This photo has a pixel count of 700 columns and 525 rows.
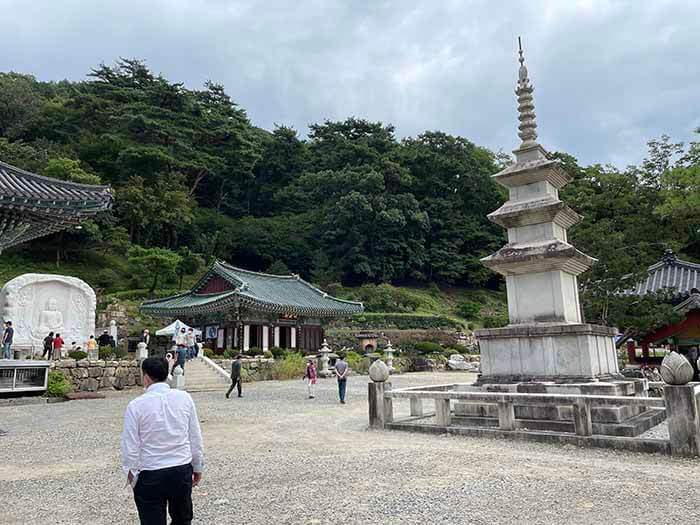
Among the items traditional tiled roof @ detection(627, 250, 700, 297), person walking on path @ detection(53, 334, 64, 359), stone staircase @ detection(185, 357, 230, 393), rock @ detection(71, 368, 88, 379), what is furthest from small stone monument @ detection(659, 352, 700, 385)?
person walking on path @ detection(53, 334, 64, 359)

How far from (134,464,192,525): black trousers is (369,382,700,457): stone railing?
621cm

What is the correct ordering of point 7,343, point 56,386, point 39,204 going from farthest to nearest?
point 7,343, point 56,386, point 39,204

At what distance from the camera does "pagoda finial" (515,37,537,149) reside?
1175 centimetres

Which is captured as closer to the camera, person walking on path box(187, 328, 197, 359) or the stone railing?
the stone railing

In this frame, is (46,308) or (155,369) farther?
(46,308)

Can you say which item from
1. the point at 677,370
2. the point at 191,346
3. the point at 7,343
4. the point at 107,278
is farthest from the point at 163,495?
the point at 107,278

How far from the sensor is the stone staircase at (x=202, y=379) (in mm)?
21166

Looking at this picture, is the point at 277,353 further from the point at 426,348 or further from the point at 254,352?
the point at 426,348

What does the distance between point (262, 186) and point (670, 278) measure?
155 feet

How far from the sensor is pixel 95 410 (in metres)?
14.7

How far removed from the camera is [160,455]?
346 cm

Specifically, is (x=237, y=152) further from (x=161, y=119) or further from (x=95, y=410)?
(x=95, y=410)

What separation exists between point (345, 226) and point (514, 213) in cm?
4233

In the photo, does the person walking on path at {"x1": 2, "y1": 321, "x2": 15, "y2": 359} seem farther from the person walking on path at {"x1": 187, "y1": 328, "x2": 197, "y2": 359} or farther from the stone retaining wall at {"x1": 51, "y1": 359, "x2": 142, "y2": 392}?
the person walking on path at {"x1": 187, "y1": 328, "x2": 197, "y2": 359}
